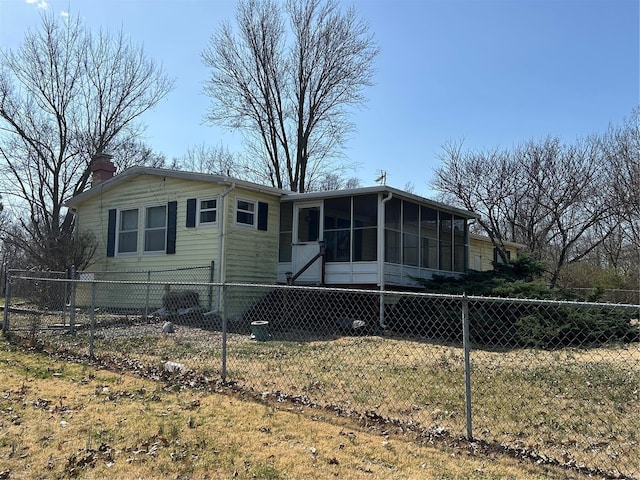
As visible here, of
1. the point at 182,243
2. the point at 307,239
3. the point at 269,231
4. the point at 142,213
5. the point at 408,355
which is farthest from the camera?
the point at 142,213

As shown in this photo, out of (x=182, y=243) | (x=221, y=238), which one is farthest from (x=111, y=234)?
(x=221, y=238)

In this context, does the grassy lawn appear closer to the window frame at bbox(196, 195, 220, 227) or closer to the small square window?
the window frame at bbox(196, 195, 220, 227)

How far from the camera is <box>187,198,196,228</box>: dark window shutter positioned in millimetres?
13852

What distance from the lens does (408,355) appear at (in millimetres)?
8531

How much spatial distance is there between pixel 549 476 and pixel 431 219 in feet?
39.8

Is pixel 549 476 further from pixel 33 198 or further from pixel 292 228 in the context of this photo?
pixel 33 198

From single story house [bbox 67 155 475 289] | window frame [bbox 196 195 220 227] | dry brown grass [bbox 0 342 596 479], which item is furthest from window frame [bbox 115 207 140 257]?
dry brown grass [bbox 0 342 596 479]

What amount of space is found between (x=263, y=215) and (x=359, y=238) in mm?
2985

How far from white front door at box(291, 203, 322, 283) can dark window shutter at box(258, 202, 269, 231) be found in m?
0.82

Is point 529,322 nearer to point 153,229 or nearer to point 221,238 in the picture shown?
point 221,238

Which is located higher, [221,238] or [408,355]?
[221,238]

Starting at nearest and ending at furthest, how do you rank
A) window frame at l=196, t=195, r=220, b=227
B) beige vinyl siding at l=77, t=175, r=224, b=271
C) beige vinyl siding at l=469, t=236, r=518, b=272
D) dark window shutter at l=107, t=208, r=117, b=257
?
window frame at l=196, t=195, r=220, b=227
beige vinyl siding at l=77, t=175, r=224, b=271
dark window shutter at l=107, t=208, r=117, b=257
beige vinyl siding at l=469, t=236, r=518, b=272

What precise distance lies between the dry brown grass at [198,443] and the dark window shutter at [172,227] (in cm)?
891

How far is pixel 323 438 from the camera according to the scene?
4.18 meters
